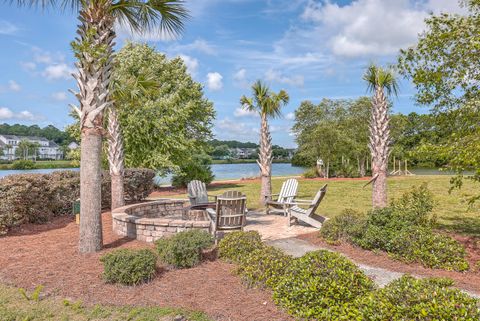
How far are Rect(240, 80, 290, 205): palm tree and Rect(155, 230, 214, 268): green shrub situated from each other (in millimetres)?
6949

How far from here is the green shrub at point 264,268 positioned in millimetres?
4107

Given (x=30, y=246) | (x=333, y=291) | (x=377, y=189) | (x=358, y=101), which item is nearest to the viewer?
(x=333, y=291)

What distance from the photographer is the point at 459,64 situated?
16.5 feet

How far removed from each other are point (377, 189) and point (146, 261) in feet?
19.5

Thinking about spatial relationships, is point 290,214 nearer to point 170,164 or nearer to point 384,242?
point 384,242

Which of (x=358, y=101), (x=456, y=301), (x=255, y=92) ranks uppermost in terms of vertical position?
(x=358, y=101)

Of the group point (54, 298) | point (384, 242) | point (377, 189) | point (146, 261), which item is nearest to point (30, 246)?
point (54, 298)

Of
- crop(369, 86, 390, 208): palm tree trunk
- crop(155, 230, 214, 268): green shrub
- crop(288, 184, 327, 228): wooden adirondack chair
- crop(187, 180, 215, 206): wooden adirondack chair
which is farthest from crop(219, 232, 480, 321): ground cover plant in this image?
crop(187, 180, 215, 206): wooden adirondack chair

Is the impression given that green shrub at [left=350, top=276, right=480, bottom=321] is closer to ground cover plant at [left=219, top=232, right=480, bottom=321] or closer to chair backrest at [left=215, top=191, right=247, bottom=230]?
ground cover plant at [left=219, top=232, right=480, bottom=321]

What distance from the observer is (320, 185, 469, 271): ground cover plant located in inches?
195

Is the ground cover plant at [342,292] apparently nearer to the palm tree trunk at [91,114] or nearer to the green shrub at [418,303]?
the green shrub at [418,303]

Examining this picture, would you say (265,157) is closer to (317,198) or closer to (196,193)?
(196,193)

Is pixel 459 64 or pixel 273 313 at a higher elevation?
pixel 459 64

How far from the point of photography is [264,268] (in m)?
4.24
